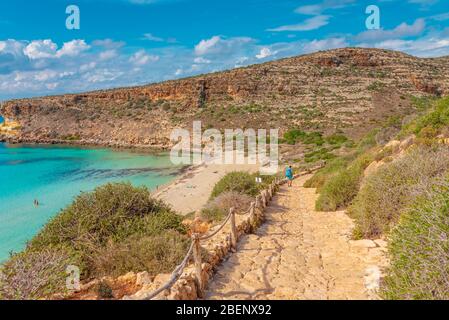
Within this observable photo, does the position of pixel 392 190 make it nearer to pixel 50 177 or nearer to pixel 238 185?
pixel 238 185

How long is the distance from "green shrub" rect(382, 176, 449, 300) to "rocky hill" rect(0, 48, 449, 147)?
4145 centimetres

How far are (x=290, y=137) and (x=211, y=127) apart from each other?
1357cm

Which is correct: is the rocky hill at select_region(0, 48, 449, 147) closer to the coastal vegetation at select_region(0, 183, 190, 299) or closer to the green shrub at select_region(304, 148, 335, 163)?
the green shrub at select_region(304, 148, 335, 163)

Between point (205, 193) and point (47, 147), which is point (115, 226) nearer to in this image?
point (205, 193)

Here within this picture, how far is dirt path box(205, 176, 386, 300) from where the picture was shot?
19.1 ft

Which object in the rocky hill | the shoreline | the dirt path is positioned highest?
the rocky hill

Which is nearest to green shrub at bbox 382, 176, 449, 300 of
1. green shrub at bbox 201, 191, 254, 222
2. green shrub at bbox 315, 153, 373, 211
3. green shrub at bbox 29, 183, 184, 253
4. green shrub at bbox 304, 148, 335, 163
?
green shrub at bbox 29, 183, 184, 253

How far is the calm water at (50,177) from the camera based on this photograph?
2003 centimetres

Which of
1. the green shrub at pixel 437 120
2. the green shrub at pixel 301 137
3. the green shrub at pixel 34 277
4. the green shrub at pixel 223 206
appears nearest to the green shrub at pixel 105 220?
the green shrub at pixel 34 277

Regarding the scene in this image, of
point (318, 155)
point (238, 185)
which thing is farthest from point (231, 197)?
point (318, 155)

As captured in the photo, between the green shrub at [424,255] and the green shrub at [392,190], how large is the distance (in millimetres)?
3118

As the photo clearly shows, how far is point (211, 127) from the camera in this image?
173 feet

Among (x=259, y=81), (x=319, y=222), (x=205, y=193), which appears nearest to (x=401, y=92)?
(x=259, y=81)

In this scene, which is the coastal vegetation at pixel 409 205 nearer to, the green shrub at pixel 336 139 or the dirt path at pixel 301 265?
the dirt path at pixel 301 265
